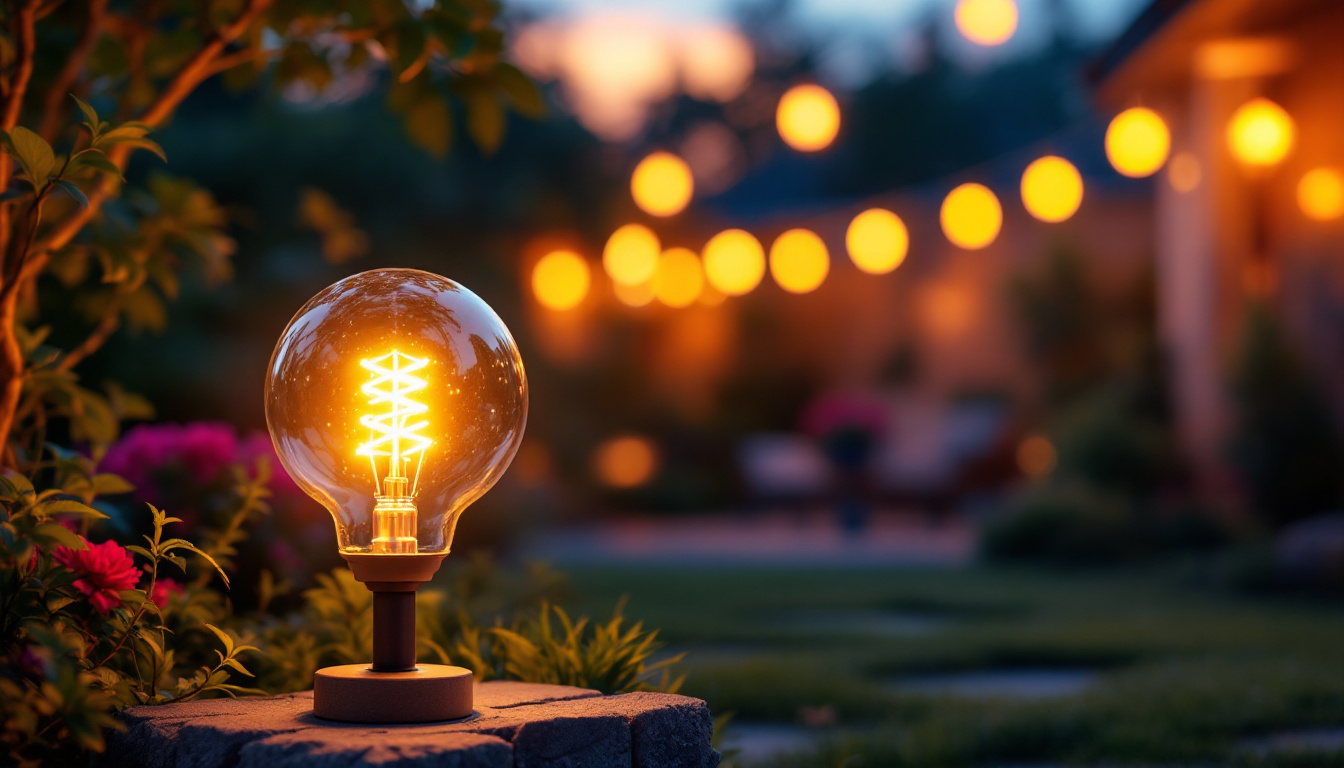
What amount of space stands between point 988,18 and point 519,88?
5.37 meters

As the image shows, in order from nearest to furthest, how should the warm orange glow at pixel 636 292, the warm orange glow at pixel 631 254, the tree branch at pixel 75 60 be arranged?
1. the tree branch at pixel 75 60
2. the warm orange glow at pixel 631 254
3. the warm orange glow at pixel 636 292

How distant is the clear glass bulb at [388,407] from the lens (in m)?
2.09

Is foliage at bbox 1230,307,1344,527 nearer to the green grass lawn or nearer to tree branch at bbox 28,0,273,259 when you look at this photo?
the green grass lawn

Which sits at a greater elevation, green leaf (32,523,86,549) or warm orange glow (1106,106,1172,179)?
warm orange glow (1106,106,1172,179)

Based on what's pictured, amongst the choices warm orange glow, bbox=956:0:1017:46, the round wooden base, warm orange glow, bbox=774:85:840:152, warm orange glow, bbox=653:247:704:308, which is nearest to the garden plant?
the round wooden base

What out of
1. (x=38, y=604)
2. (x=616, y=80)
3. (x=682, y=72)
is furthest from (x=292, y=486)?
(x=682, y=72)

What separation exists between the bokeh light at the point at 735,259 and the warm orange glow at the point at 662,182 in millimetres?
1551

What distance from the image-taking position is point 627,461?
16.6 m

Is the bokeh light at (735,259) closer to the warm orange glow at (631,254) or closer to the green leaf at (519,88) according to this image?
the warm orange glow at (631,254)

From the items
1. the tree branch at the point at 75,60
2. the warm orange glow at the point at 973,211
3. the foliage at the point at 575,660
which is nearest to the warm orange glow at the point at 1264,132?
the warm orange glow at the point at 973,211

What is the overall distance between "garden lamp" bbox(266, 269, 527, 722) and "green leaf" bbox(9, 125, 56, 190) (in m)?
0.44

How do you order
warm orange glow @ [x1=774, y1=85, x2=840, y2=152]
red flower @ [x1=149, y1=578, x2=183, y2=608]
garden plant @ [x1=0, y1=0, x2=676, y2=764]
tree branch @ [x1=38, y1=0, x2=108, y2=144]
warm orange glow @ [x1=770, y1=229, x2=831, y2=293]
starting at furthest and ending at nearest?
warm orange glow @ [x1=770, y1=229, x2=831, y2=293] → warm orange glow @ [x1=774, y1=85, x2=840, y2=152] → tree branch @ [x1=38, y1=0, x2=108, y2=144] → red flower @ [x1=149, y1=578, x2=183, y2=608] → garden plant @ [x1=0, y1=0, x2=676, y2=764]

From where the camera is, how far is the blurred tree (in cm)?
250

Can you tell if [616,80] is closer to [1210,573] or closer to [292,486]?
[1210,573]
